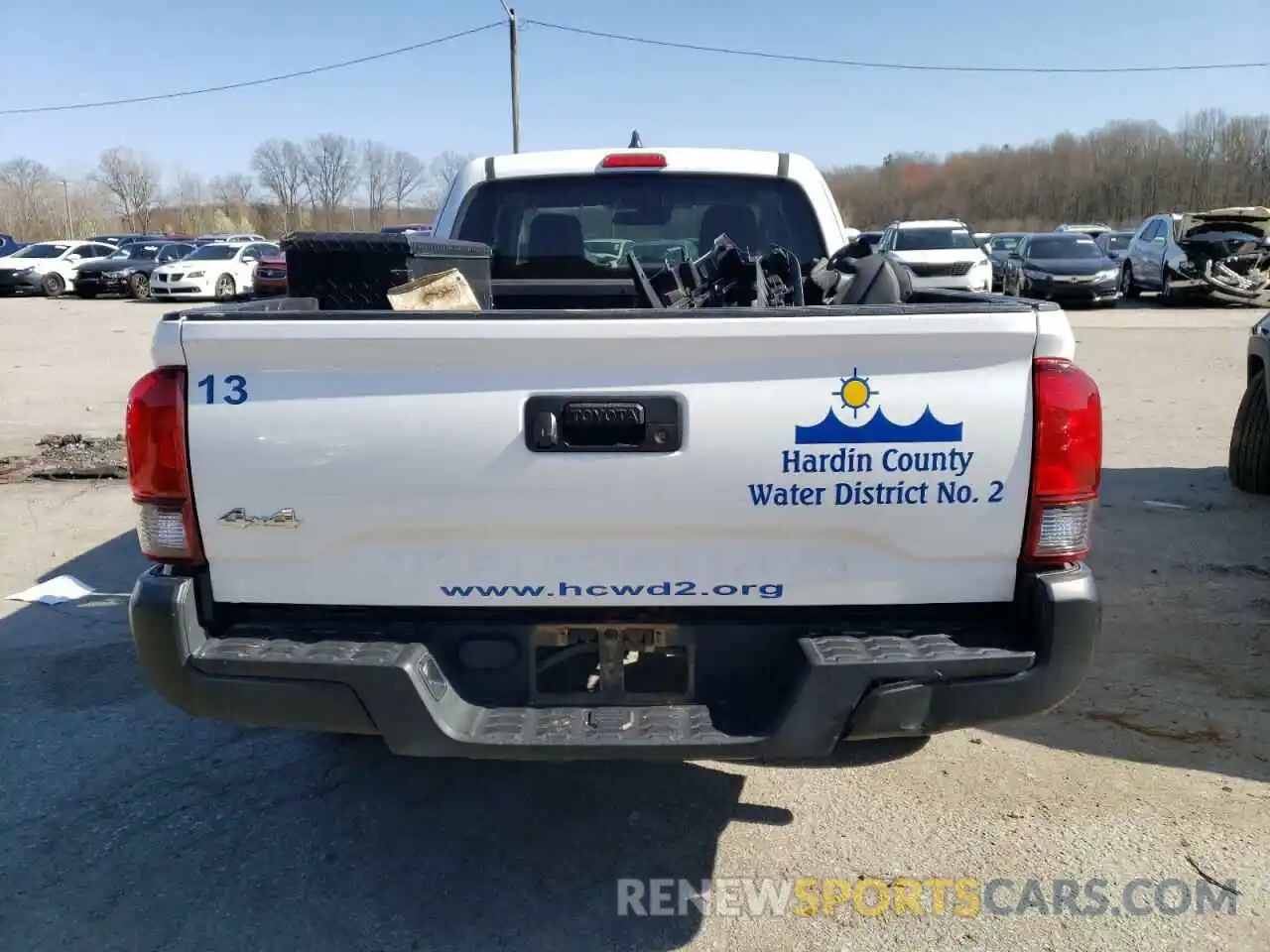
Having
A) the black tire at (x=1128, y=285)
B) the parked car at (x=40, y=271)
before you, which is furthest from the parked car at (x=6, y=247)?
the black tire at (x=1128, y=285)

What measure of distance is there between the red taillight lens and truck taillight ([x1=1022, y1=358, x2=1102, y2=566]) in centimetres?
242

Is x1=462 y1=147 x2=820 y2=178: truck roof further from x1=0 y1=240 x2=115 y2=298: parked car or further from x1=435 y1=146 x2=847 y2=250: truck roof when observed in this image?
x1=0 y1=240 x2=115 y2=298: parked car

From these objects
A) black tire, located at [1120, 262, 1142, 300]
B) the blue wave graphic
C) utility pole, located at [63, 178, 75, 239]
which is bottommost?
black tire, located at [1120, 262, 1142, 300]

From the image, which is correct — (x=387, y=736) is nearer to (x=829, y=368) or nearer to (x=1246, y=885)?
(x=829, y=368)

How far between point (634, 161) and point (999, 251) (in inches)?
1076

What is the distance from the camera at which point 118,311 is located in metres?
24.5

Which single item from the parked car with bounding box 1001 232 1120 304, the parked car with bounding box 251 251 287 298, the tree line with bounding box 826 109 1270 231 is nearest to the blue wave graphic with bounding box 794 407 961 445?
the parked car with bounding box 1001 232 1120 304

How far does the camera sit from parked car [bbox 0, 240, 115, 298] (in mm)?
29688

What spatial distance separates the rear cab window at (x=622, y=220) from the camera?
439 cm

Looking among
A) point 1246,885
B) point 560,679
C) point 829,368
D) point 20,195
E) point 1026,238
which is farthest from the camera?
point 20,195

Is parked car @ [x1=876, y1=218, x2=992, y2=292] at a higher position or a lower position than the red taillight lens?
lower

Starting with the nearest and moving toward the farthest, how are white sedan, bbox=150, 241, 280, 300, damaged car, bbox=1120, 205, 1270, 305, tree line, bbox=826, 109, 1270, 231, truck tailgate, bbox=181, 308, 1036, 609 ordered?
1. truck tailgate, bbox=181, 308, 1036, 609
2. damaged car, bbox=1120, 205, 1270, 305
3. white sedan, bbox=150, 241, 280, 300
4. tree line, bbox=826, 109, 1270, 231

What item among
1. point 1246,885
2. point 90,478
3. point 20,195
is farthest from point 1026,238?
point 20,195

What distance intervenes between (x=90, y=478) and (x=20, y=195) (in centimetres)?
8879
